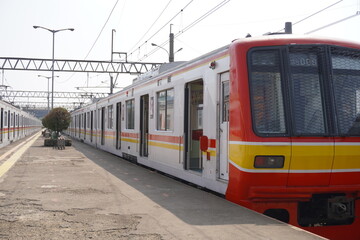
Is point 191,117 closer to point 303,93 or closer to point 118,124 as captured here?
point 303,93

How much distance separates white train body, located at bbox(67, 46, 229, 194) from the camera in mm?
7844

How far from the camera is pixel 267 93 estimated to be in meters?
6.50

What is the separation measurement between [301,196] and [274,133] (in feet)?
3.27

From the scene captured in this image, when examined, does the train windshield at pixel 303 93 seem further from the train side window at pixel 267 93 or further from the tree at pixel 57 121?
the tree at pixel 57 121

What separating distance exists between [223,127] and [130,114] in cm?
821

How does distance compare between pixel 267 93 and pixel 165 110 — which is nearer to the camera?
pixel 267 93

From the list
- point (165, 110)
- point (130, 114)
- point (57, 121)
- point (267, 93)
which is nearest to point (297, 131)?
point (267, 93)

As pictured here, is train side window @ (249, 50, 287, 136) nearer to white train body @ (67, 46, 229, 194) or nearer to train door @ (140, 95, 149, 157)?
white train body @ (67, 46, 229, 194)

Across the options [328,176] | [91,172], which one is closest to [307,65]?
[328,176]

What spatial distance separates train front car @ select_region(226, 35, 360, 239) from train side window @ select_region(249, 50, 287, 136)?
15 millimetres

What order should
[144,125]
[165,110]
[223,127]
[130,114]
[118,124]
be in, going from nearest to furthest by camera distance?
[223,127]
[165,110]
[144,125]
[130,114]
[118,124]

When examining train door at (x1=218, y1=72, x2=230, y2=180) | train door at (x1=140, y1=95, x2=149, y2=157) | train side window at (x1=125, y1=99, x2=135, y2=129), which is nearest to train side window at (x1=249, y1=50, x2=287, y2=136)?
train door at (x1=218, y1=72, x2=230, y2=180)

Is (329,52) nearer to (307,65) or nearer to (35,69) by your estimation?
(307,65)

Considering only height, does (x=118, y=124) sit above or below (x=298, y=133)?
above
